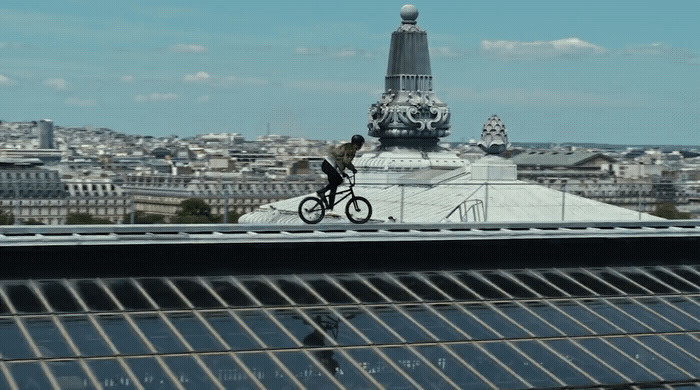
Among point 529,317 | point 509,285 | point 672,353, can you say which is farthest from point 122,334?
point 672,353

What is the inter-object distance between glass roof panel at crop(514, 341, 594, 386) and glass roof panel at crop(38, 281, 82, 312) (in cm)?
957

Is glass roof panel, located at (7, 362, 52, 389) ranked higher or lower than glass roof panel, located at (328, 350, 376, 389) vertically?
higher

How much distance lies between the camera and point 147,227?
125 feet

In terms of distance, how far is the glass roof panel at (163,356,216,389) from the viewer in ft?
100.0

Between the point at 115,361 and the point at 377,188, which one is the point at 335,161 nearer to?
the point at 115,361

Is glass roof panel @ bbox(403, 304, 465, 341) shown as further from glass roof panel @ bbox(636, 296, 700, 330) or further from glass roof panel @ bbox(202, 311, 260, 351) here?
glass roof panel @ bbox(636, 296, 700, 330)

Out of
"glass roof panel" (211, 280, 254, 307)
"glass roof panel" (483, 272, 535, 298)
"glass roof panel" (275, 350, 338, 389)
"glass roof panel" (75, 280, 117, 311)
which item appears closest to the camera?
"glass roof panel" (275, 350, 338, 389)

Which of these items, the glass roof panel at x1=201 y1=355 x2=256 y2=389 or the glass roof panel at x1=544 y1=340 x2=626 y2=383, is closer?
the glass roof panel at x1=201 y1=355 x2=256 y2=389

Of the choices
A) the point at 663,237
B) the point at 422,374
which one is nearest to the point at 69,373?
the point at 422,374

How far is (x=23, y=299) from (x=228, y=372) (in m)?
5.49

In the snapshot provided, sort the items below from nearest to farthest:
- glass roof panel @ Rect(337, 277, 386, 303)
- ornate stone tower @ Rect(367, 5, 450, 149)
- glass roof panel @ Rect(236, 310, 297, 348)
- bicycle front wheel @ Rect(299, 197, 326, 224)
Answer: glass roof panel @ Rect(236, 310, 297, 348)
glass roof panel @ Rect(337, 277, 386, 303)
bicycle front wheel @ Rect(299, 197, 326, 224)
ornate stone tower @ Rect(367, 5, 450, 149)

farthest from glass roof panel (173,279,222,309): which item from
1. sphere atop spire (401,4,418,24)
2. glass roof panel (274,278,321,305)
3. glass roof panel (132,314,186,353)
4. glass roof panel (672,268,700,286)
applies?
sphere atop spire (401,4,418,24)

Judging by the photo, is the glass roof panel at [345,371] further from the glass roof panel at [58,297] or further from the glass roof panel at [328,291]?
the glass roof panel at [58,297]

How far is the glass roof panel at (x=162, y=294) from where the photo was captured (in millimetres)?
34594
